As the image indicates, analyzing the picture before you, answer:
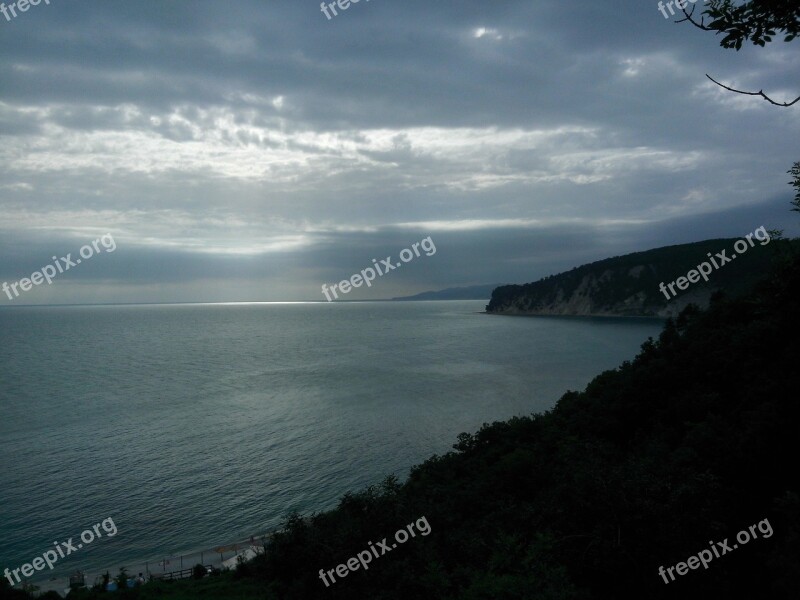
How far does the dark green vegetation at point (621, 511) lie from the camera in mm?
11602

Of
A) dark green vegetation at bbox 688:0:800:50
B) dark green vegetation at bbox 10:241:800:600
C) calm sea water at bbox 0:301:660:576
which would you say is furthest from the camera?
calm sea water at bbox 0:301:660:576

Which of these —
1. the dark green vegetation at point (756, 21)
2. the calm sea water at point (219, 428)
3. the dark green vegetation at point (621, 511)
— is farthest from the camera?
the calm sea water at point (219, 428)

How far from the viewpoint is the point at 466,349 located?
122938 millimetres

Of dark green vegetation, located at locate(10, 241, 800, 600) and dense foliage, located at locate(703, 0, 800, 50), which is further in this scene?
dark green vegetation, located at locate(10, 241, 800, 600)

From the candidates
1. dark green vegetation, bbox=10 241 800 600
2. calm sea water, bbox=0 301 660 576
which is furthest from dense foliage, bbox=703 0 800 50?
calm sea water, bbox=0 301 660 576

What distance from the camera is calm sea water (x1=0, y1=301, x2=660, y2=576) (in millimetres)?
36219

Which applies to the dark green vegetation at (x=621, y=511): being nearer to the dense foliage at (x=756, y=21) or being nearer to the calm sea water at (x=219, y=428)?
the dense foliage at (x=756, y=21)

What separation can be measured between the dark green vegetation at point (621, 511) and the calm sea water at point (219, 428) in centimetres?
1022

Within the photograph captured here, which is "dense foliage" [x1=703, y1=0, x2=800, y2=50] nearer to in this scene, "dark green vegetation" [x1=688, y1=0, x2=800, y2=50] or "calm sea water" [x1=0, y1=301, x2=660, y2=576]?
"dark green vegetation" [x1=688, y1=0, x2=800, y2=50]

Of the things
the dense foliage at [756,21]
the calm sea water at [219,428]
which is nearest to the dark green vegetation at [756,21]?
→ the dense foliage at [756,21]

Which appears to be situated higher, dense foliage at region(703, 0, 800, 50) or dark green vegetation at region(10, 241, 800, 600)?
dense foliage at region(703, 0, 800, 50)

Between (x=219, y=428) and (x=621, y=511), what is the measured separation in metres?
53.4

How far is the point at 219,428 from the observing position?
57.1 m

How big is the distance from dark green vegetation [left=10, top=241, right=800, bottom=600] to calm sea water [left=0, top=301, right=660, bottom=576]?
10.2 meters
